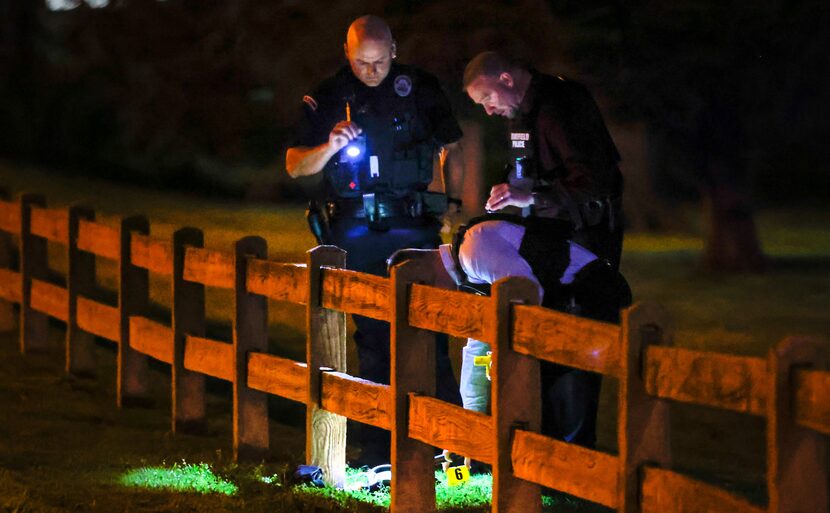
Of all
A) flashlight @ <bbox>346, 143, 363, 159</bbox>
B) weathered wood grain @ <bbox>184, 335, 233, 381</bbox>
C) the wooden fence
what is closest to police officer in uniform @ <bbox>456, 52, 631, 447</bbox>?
the wooden fence

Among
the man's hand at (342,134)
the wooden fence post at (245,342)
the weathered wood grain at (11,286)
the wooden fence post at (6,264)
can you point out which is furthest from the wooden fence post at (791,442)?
the wooden fence post at (6,264)

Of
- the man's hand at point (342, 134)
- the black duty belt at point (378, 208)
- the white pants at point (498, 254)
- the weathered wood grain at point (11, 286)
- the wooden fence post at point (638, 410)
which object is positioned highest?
the man's hand at point (342, 134)

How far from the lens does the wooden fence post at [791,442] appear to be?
4.27m

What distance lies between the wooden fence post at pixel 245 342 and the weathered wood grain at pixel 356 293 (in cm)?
90

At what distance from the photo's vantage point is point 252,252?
792 cm

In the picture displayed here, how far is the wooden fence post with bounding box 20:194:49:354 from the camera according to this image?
1179cm

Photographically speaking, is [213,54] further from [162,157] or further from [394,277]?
[162,157]

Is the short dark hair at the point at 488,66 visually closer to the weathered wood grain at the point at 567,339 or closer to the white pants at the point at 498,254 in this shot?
the white pants at the point at 498,254

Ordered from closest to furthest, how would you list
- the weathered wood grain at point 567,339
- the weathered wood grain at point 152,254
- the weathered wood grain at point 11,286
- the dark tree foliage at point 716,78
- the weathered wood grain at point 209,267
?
the weathered wood grain at point 567,339 → the weathered wood grain at point 209,267 → the weathered wood grain at point 152,254 → the weathered wood grain at point 11,286 → the dark tree foliage at point 716,78

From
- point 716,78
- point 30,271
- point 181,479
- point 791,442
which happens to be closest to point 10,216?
point 30,271

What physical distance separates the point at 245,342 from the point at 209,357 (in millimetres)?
554

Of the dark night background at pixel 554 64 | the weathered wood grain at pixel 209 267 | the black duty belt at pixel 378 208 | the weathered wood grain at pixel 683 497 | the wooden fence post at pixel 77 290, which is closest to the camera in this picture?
the weathered wood grain at pixel 683 497

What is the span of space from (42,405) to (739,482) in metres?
4.40

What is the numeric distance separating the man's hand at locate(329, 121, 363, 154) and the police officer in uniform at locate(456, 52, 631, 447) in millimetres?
987
